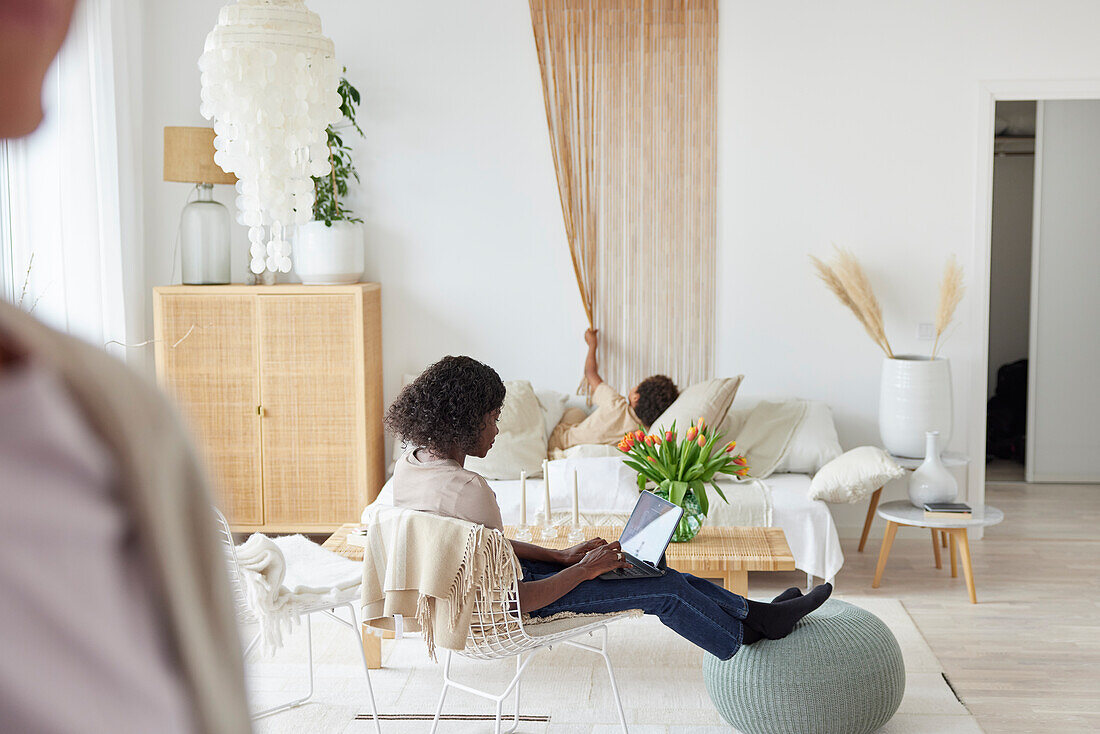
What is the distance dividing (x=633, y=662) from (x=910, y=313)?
7.58ft

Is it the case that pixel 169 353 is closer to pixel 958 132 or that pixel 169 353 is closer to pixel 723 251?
pixel 723 251

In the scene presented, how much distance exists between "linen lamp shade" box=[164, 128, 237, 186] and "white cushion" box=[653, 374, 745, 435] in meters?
2.21

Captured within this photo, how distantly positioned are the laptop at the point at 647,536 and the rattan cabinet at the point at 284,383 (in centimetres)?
192

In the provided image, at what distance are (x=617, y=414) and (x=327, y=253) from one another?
1472 millimetres

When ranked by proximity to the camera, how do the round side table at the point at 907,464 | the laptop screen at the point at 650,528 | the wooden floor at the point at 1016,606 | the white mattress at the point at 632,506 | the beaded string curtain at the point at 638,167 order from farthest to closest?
the beaded string curtain at the point at 638,167, the round side table at the point at 907,464, the white mattress at the point at 632,506, the wooden floor at the point at 1016,606, the laptop screen at the point at 650,528

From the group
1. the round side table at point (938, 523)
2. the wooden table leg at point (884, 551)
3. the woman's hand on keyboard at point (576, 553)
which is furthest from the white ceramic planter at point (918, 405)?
the woman's hand on keyboard at point (576, 553)

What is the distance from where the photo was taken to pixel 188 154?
4207 mm

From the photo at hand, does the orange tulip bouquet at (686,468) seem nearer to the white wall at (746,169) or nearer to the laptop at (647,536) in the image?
the laptop at (647,536)

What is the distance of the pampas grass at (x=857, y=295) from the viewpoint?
4.30 m

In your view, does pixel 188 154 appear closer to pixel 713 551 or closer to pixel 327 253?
pixel 327 253

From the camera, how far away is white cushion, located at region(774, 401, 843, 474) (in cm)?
413

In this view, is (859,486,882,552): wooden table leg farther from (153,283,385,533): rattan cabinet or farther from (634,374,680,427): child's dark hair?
(153,283,385,533): rattan cabinet

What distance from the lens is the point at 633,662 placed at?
122 inches

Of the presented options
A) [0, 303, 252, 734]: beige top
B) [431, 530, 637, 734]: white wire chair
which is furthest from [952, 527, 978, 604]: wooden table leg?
[0, 303, 252, 734]: beige top
